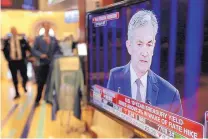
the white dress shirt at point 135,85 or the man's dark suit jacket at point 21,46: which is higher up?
the man's dark suit jacket at point 21,46

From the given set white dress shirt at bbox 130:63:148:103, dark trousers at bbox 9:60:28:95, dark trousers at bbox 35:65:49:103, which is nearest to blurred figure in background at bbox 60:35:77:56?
dark trousers at bbox 35:65:49:103

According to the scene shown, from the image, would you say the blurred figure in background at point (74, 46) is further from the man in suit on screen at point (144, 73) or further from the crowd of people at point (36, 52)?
the man in suit on screen at point (144, 73)

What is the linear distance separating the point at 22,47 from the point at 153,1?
288 cm

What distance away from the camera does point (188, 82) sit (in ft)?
3.57

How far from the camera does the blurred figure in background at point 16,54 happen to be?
3766mm

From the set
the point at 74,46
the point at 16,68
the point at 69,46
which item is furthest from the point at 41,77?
the point at 74,46

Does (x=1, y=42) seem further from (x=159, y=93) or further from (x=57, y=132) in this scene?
(x=159, y=93)

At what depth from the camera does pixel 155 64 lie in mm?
1262

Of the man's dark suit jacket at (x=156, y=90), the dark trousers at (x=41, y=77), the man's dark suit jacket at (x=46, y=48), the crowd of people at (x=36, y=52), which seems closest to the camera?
the man's dark suit jacket at (x=156, y=90)

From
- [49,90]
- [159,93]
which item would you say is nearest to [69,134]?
[49,90]

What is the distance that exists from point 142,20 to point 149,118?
0.48m

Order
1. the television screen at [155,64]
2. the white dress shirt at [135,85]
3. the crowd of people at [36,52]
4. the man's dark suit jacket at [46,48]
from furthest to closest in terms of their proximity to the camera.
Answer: the man's dark suit jacket at [46,48] → the crowd of people at [36,52] → the white dress shirt at [135,85] → the television screen at [155,64]

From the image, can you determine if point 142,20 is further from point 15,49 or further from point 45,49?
point 15,49

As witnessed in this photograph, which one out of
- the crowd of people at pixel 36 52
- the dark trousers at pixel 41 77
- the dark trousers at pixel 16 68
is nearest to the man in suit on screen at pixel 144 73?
the crowd of people at pixel 36 52
